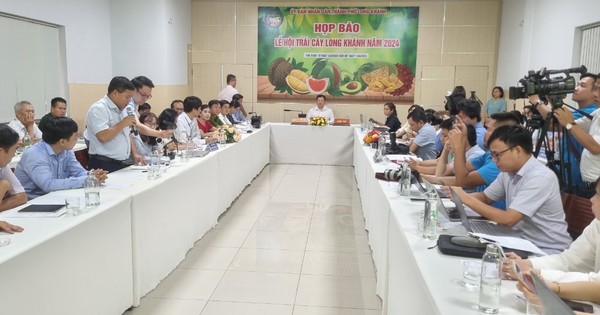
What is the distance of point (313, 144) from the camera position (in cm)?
840

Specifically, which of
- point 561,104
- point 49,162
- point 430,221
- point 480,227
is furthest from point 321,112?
point 430,221

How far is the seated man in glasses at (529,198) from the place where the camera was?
2.22 metres

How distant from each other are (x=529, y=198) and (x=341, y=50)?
324 inches

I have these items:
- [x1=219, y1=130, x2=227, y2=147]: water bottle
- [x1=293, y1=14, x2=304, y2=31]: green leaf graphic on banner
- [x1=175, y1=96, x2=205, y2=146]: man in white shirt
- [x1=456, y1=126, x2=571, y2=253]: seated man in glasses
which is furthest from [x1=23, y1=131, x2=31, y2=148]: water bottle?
[x1=293, y1=14, x2=304, y2=31]: green leaf graphic on banner

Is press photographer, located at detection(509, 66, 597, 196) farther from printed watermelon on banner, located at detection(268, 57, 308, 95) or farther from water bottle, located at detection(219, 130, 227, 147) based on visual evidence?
printed watermelon on banner, located at detection(268, 57, 308, 95)

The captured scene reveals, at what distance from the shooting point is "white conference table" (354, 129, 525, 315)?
1.52 meters

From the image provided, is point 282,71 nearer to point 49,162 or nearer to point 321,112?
point 321,112

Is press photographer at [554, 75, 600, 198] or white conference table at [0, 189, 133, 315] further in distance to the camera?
press photographer at [554, 75, 600, 198]

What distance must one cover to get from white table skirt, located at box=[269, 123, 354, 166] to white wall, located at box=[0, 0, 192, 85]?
2.45m

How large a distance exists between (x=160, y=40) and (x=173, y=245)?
5987mm

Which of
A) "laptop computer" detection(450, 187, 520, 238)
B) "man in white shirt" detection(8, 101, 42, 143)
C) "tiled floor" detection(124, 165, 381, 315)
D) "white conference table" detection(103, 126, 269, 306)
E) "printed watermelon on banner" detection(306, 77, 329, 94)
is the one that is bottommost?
"tiled floor" detection(124, 165, 381, 315)

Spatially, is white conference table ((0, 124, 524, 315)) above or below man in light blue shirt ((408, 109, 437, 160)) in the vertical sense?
below

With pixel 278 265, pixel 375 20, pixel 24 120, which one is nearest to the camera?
pixel 278 265

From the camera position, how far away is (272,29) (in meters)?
10.1
